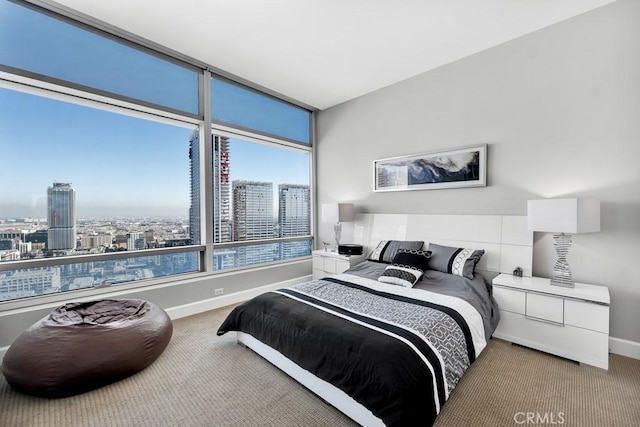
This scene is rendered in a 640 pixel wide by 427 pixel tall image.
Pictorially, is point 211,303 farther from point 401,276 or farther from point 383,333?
point 383,333

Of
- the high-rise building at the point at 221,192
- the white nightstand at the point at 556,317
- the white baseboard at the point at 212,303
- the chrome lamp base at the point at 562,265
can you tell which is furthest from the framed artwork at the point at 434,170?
the white baseboard at the point at 212,303

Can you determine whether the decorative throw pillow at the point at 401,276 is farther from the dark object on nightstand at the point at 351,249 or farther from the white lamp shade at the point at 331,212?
the white lamp shade at the point at 331,212

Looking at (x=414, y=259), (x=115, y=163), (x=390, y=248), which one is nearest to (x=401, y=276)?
(x=414, y=259)

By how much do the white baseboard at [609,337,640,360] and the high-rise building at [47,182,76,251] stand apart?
16.6 feet

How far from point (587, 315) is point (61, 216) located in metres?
4.67

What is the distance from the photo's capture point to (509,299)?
103 inches

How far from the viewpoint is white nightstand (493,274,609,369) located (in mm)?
2213

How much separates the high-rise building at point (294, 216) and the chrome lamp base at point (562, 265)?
3.41 metres

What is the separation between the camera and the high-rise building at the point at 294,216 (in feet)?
15.3

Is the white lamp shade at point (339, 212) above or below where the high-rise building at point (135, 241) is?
above

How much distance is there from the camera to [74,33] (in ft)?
8.90

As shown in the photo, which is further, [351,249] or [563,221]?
[351,249]

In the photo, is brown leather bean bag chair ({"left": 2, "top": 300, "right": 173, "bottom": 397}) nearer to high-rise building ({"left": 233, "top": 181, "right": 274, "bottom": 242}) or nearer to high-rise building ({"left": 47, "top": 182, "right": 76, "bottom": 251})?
high-rise building ({"left": 47, "top": 182, "right": 76, "bottom": 251})

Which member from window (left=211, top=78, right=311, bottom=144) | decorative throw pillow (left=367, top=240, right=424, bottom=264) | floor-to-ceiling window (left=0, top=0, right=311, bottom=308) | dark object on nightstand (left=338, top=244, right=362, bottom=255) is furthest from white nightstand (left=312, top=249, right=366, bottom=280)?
window (left=211, top=78, right=311, bottom=144)
